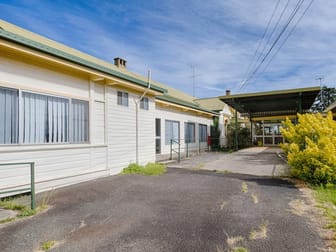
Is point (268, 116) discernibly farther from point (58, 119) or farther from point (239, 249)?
point (239, 249)

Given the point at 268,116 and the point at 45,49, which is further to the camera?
the point at 268,116

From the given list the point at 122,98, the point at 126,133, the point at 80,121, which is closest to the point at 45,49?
the point at 80,121

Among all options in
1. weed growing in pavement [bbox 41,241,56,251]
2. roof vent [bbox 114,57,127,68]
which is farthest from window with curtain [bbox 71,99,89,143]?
roof vent [bbox 114,57,127,68]

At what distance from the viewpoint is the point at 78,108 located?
22.1ft

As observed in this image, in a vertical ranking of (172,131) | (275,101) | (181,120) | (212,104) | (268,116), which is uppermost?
(212,104)

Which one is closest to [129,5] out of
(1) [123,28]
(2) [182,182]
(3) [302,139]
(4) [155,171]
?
(1) [123,28]

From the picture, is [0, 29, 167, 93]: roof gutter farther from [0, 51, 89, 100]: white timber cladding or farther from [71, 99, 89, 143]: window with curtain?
A: [71, 99, 89, 143]: window with curtain

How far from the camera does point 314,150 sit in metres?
6.43

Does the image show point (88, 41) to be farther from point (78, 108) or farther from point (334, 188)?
point (334, 188)

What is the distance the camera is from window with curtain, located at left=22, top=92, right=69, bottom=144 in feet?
17.6

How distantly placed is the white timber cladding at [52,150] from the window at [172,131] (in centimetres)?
651

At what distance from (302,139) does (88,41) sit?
13550 millimetres

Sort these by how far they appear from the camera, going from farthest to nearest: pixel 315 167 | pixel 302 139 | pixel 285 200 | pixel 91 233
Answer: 1. pixel 302 139
2. pixel 315 167
3. pixel 285 200
4. pixel 91 233

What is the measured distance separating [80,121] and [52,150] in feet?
4.07
